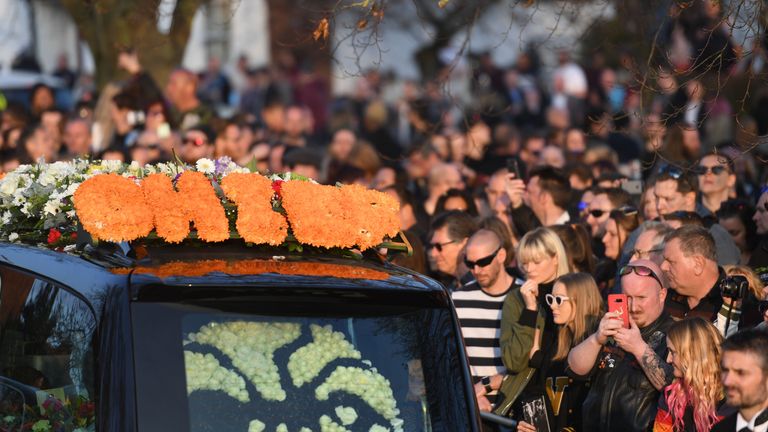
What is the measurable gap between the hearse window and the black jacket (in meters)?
2.72

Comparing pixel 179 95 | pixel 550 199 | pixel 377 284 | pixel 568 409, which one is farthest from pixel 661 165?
pixel 179 95

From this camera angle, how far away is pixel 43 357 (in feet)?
18.4

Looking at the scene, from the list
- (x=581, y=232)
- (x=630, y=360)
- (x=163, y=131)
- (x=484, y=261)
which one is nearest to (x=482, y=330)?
(x=484, y=261)

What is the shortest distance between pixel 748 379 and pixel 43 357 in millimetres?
2847

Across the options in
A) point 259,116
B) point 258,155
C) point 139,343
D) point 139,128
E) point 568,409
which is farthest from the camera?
point 259,116

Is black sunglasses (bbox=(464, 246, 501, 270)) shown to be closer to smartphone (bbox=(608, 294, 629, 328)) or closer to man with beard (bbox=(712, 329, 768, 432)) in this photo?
smartphone (bbox=(608, 294, 629, 328))

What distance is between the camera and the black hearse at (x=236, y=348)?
5039mm

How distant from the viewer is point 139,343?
5.02 m

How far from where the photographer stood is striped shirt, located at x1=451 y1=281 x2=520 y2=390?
8.61 metres

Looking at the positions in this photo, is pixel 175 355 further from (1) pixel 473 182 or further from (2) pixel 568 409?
(1) pixel 473 182

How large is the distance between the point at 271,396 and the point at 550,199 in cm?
584

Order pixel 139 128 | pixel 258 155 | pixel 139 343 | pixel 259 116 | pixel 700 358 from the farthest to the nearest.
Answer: pixel 259 116
pixel 139 128
pixel 258 155
pixel 700 358
pixel 139 343

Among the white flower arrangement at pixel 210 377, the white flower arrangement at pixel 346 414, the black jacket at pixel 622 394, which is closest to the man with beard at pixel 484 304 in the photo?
the black jacket at pixel 622 394

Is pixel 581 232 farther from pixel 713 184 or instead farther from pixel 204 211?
pixel 204 211
